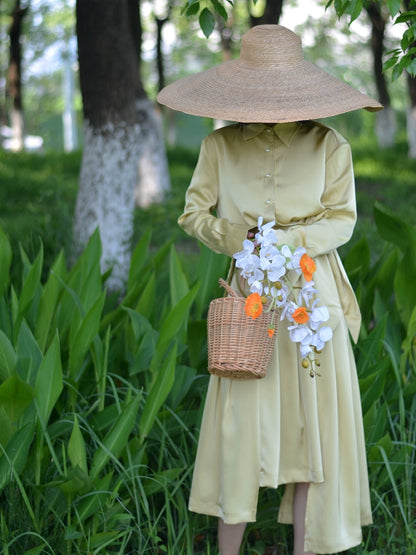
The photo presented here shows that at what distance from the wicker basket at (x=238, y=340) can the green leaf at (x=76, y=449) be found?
1.55 feet

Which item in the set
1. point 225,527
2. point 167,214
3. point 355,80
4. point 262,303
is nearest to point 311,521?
point 225,527

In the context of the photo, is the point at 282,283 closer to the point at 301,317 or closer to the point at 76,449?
the point at 301,317

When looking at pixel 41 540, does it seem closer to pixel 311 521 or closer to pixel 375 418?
pixel 311 521

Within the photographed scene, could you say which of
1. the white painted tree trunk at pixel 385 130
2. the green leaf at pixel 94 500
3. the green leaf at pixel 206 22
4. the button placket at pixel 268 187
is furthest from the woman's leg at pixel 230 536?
the white painted tree trunk at pixel 385 130

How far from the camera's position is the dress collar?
90.3 inches

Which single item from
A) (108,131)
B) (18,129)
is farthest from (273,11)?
(18,129)

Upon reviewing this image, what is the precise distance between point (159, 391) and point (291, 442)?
46 cm

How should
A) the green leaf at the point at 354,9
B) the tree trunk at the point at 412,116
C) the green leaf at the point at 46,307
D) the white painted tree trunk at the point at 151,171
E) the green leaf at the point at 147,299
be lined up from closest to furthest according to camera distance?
the green leaf at the point at 354,9, the green leaf at the point at 46,307, the green leaf at the point at 147,299, the white painted tree trunk at the point at 151,171, the tree trunk at the point at 412,116

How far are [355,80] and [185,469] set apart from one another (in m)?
34.3

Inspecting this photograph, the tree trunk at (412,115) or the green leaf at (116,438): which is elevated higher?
the green leaf at (116,438)

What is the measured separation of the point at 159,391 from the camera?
8.15ft

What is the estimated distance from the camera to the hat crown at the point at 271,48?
228 cm

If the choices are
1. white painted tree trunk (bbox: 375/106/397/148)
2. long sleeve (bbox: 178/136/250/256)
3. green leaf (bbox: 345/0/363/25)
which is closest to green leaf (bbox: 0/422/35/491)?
long sleeve (bbox: 178/136/250/256)

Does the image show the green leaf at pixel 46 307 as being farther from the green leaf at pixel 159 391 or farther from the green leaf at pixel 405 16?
the green leaf at pixel 405 16
